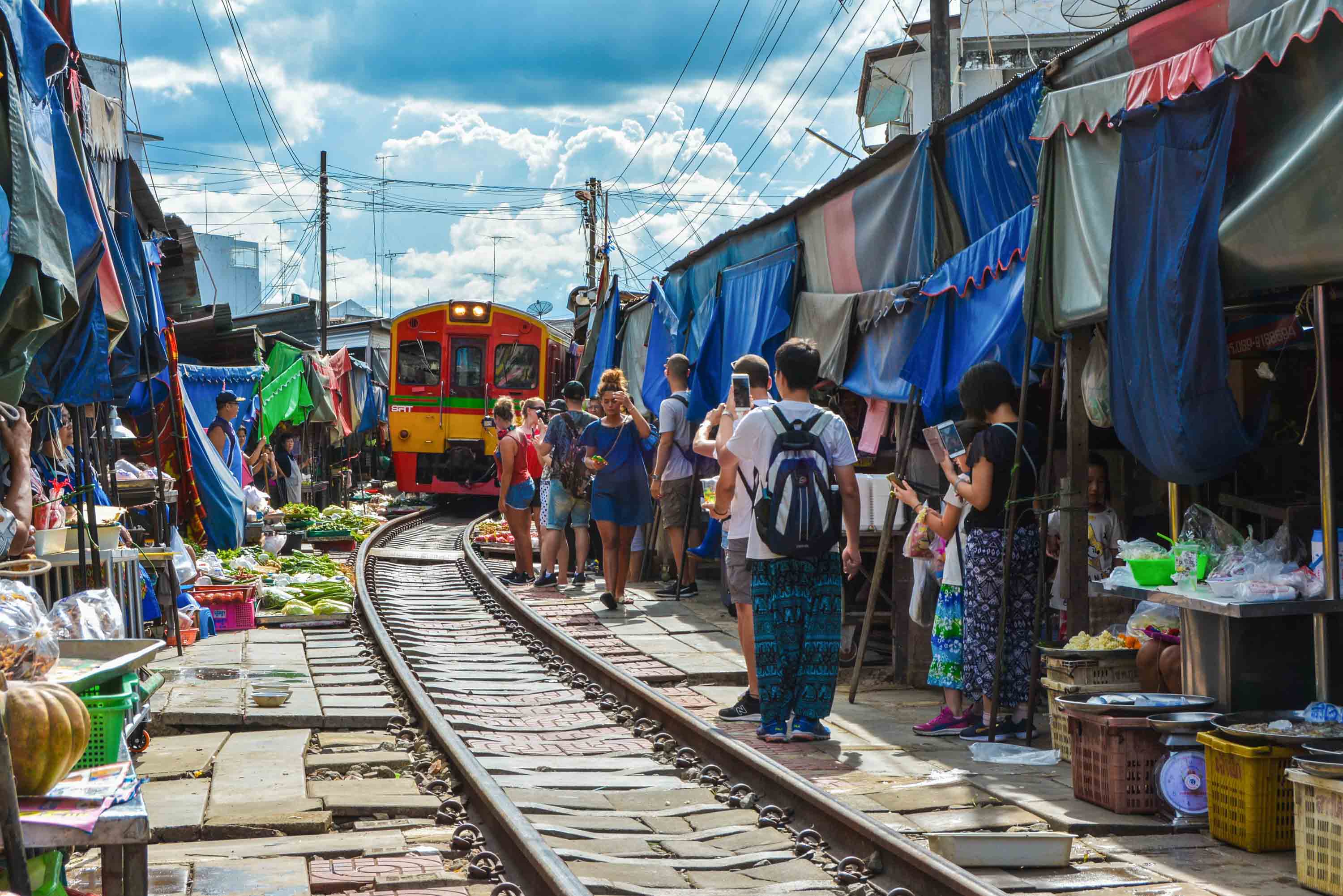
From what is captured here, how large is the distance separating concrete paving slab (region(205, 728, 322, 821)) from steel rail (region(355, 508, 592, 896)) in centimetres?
64

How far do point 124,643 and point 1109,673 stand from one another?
407cm

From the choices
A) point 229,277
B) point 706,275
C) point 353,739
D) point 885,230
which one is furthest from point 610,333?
point 229,277

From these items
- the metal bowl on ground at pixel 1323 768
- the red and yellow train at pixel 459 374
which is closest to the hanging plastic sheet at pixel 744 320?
the metal bowl on ground at pixel 1323 768

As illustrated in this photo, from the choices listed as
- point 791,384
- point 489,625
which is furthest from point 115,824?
point 489,625

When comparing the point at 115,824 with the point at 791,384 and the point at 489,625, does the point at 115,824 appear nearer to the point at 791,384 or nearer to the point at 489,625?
the point at 791,384

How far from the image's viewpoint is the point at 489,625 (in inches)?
458

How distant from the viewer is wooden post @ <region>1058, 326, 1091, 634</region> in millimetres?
6461

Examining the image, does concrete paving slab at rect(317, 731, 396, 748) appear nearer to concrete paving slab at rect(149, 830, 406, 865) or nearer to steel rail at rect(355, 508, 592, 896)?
steel rail at rect(355, 508, 592, 896)

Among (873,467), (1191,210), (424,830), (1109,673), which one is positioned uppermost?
(1191,210)

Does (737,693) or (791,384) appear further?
(737,693)

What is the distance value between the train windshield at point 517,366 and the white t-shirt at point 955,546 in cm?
1660

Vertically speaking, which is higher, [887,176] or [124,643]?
[887,176]

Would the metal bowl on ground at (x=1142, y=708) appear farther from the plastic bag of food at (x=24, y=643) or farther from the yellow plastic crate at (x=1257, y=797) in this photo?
the plastic bag of food at (x=24, y=643)

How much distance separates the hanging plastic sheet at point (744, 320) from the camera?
10.8 meters
